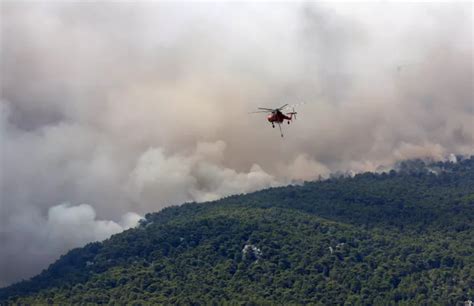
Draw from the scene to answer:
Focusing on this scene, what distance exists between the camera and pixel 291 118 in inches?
7835
